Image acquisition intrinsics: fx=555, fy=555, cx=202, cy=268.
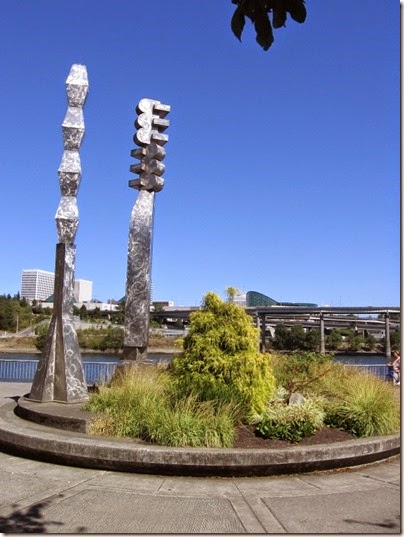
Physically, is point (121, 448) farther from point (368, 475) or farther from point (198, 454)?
point (368, 475)

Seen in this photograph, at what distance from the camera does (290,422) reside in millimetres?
7590

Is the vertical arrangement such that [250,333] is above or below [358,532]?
above

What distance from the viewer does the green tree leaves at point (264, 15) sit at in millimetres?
2926

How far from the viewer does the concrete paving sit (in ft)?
16.3

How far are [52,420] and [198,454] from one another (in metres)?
2.82

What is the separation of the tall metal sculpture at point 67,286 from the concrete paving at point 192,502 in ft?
9.91

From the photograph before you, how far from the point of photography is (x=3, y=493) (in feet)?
19.1

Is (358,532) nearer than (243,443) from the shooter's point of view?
Yes

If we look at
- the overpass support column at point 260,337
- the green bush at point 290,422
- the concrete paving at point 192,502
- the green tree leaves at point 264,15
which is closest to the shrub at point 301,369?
the overpass support column at point 260,337

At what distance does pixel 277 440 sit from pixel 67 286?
17.8 ft

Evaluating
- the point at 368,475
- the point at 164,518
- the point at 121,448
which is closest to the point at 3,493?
the point at 121,448

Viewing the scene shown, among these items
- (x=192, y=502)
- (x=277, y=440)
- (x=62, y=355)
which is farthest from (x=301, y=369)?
(x=192, y=502)

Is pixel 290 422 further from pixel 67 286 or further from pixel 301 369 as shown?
pixel 67 286

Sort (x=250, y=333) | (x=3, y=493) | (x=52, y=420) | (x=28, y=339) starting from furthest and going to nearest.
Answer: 1. (x=28, y=339)
2. (x=250, y=333)
3. (x=52, y=420)
4. (x=3, y=493)
